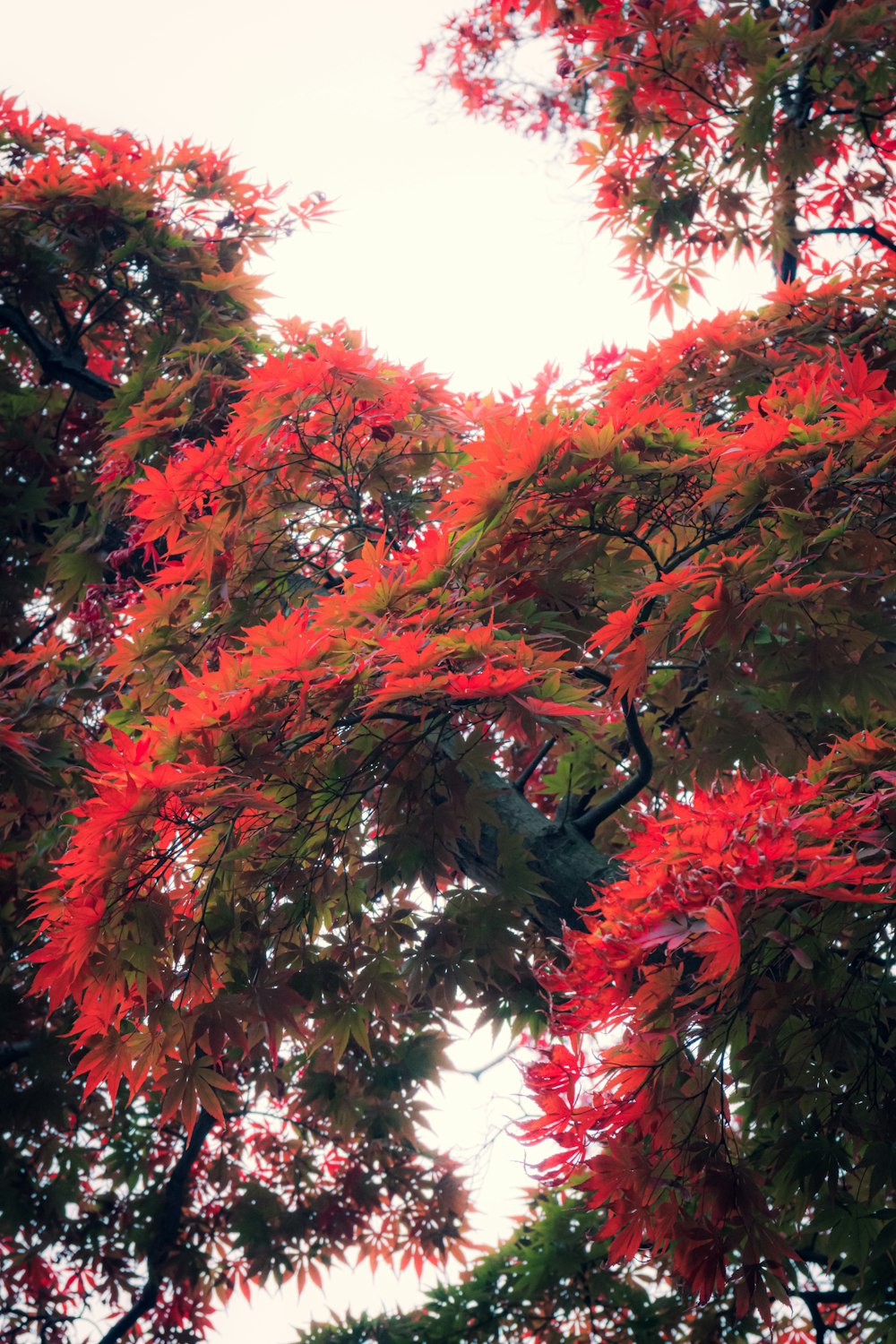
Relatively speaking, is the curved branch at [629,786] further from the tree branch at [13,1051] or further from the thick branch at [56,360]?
the thick branch at [56,360]

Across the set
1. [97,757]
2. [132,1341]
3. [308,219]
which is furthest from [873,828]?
[132,1341]

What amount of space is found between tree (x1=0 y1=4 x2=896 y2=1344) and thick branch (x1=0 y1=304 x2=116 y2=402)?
3 centimetres

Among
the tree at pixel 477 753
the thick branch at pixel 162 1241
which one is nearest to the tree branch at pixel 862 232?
the tree at pixel 477 753

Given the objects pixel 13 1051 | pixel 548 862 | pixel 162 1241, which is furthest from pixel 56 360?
pixel 162 1241

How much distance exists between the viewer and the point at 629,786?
339 centimetres

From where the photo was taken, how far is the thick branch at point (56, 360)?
560 cm

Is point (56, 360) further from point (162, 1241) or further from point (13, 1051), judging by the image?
point (162, 1241)

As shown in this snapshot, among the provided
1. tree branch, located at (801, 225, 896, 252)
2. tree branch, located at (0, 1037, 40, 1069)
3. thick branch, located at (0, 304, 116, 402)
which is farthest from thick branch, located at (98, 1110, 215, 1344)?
tree branch, located at (801, 225, 896, 252)

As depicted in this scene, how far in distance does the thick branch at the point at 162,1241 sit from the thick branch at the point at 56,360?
388 cm

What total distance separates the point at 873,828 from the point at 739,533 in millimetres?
1019

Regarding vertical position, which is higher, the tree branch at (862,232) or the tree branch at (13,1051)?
the tree branch at (862,232)

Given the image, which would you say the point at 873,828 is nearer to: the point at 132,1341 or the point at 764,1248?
the point at 764,1248

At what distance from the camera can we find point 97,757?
7.66 ft

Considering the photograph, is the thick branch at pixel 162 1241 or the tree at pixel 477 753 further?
the thick branch at pixel 162 1241
